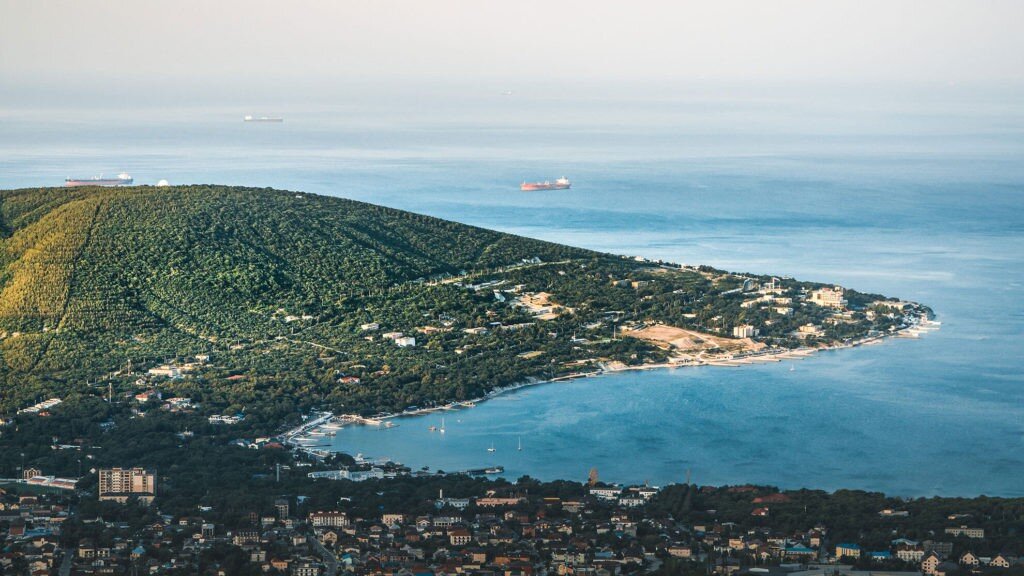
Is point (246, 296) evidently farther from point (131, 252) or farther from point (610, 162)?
point (610, 162)

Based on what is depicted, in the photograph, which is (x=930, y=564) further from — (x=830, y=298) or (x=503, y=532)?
(x=830, y=298)

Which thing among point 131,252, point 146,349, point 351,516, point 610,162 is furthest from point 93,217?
point 610,162

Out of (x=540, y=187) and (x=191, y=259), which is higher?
(x=540, y=187)

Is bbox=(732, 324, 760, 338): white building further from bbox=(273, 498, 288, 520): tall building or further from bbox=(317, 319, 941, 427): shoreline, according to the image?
bbox=(273, 498, 288, 520): tall building

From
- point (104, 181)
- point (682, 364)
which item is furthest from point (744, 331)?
point (104, 181)

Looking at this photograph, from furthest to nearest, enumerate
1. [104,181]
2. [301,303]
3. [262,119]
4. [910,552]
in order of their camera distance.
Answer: [262,119] < [104,181] < [301,303] < [910,552]

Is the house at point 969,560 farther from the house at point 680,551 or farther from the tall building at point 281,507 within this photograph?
the tall building at point 281,507
